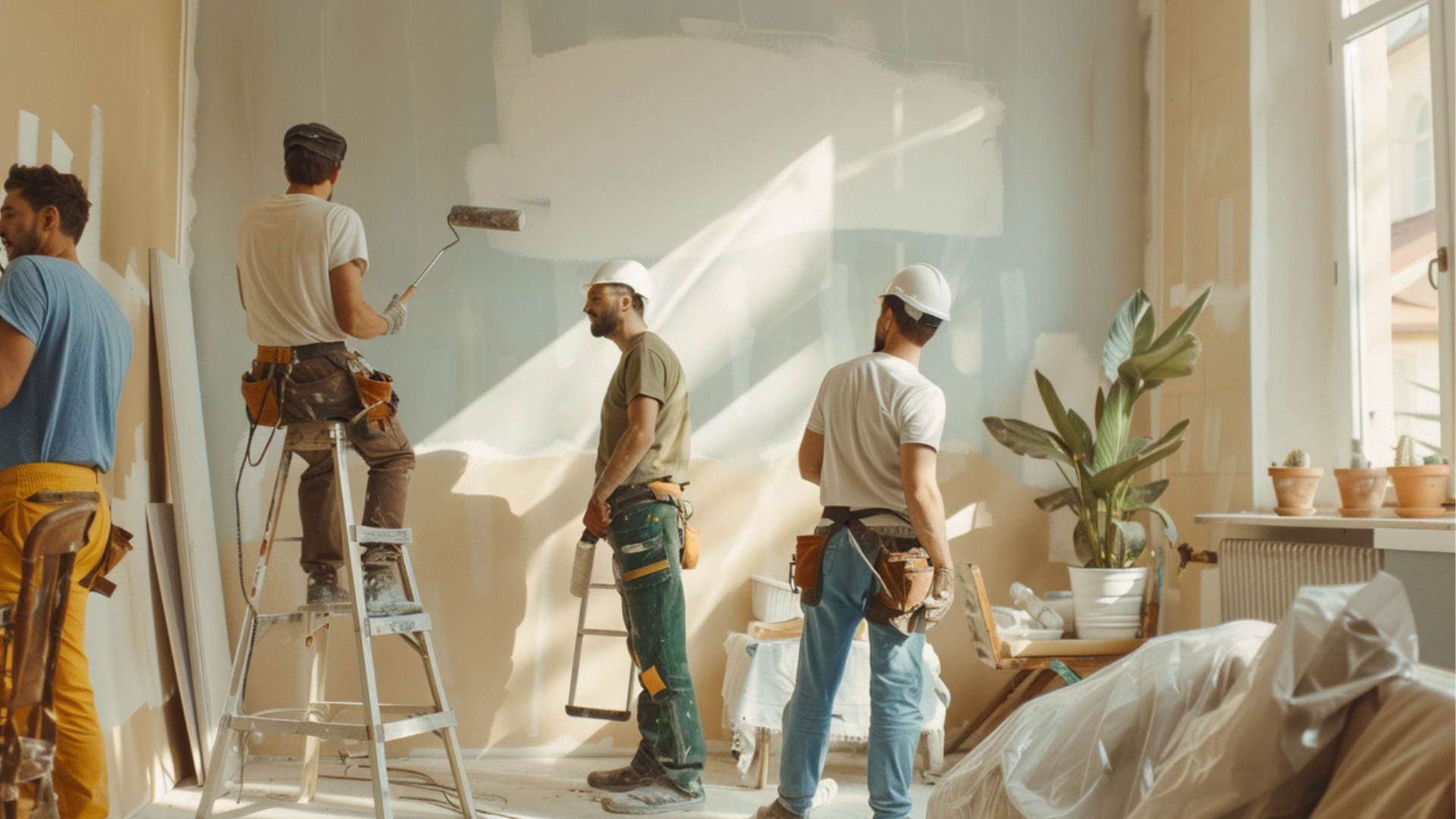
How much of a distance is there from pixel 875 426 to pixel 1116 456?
1452 millimetres

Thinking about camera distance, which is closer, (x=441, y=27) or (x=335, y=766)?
(x=335, y=766)

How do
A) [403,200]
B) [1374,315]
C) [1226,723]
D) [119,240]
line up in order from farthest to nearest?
[403,200]
[1374,315]
[119,240]
[1226,723]

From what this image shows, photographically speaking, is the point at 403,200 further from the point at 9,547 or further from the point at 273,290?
the point at 9,547

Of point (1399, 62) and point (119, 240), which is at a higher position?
point (1399, 62)

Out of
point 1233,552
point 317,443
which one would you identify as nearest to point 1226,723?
point 317,443

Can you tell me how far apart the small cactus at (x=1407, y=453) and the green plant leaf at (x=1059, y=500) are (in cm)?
101

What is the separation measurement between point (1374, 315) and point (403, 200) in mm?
3397

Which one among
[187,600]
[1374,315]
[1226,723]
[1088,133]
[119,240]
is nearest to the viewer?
[1226,723]

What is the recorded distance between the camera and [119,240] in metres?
3.08

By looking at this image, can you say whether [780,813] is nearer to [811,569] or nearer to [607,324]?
[811,569]

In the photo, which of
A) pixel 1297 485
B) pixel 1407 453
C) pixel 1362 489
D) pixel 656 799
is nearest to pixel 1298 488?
pixel 1297 485

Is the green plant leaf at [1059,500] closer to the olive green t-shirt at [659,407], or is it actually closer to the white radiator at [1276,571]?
the white radiator at [1276,571]

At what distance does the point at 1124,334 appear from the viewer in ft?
11.9

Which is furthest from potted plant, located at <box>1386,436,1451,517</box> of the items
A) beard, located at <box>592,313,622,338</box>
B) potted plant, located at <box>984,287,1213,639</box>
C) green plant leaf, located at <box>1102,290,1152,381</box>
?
beard, located at <box>592,313,622,338</box>
